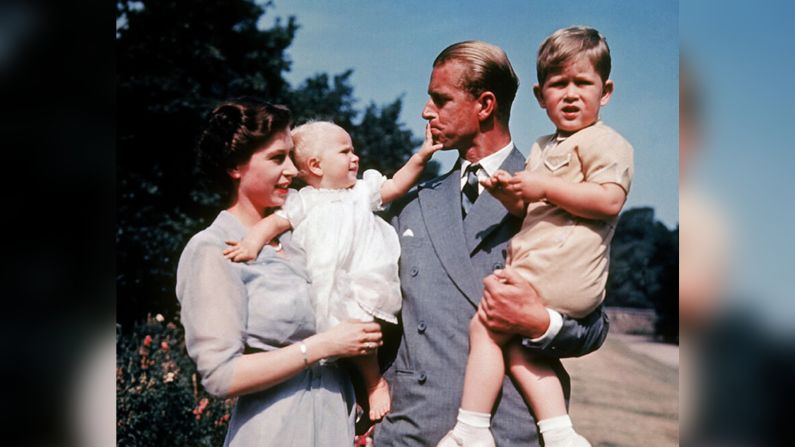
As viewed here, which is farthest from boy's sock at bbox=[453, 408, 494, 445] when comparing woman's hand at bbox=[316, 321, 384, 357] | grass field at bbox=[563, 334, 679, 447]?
grass field at bbox=[563, 334, 679, 447]

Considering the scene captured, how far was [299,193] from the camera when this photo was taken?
3.28 metres

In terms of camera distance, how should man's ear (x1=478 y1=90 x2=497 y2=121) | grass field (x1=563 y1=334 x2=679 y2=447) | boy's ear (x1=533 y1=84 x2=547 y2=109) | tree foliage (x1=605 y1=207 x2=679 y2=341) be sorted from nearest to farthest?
boy's ear (x1=533 y1=84 x2=547 y2=109)
man's ear (x1=478 y1=90 x2=497 y2=121)
grass field (x1=563 y1=334 x2=679 y2=447)
tree foliage (x1=605 y1=207 x2=679 y2=341)

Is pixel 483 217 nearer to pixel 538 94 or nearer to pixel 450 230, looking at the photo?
pixel 450 230

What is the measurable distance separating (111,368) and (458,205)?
93.2 inches

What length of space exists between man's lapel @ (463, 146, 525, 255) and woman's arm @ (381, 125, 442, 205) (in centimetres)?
26

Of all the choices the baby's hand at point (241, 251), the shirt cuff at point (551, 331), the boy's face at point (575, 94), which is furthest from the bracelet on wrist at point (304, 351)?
the boy's face at point (575, 94)

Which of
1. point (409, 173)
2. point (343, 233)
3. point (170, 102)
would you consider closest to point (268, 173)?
point (343, 233)

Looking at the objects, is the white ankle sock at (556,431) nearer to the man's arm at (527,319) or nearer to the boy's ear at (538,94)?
the man's arm at (527,319)

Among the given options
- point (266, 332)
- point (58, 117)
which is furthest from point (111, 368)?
point (266, 332)

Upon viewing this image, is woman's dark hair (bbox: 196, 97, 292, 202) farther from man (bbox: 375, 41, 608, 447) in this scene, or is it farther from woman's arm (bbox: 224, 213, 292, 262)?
man (bbox: 375, 41, 608, 447)

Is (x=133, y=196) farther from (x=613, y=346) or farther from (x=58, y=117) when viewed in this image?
(x=613, y=346)

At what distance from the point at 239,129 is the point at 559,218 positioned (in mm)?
1247

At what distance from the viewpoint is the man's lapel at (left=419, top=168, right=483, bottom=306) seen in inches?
123

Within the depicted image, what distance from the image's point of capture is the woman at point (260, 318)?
119 inches
